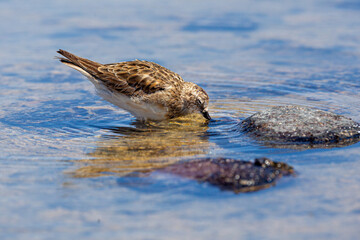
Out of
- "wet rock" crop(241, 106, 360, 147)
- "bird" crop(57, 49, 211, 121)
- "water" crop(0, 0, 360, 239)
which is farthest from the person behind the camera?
"bird" crop(57, 49, 211, 121)

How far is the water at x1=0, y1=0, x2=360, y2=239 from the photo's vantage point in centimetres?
571

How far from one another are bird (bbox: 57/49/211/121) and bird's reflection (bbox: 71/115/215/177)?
0.77 feet

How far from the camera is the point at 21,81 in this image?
12328 mm

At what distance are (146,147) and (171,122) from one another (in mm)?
2018

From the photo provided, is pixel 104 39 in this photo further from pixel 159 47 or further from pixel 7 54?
pixel 7 54

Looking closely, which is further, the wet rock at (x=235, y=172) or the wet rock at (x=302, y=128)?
the wet rock at (x=302, y=128)

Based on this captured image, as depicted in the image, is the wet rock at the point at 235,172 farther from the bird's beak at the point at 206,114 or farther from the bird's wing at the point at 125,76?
the bird's wing at the point at 125,76

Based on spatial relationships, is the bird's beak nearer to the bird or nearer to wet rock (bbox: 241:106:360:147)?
the bird

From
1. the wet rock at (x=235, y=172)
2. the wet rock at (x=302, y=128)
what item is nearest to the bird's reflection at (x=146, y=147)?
the wet rock at (x=235, y=172)

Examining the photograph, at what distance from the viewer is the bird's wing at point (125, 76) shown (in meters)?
10.0

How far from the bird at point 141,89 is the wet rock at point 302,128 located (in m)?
1.60

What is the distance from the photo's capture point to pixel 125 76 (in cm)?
1009

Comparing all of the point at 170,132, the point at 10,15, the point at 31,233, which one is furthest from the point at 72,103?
the point at 10,15

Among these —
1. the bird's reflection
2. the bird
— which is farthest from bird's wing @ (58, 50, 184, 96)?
the bird's reflection
